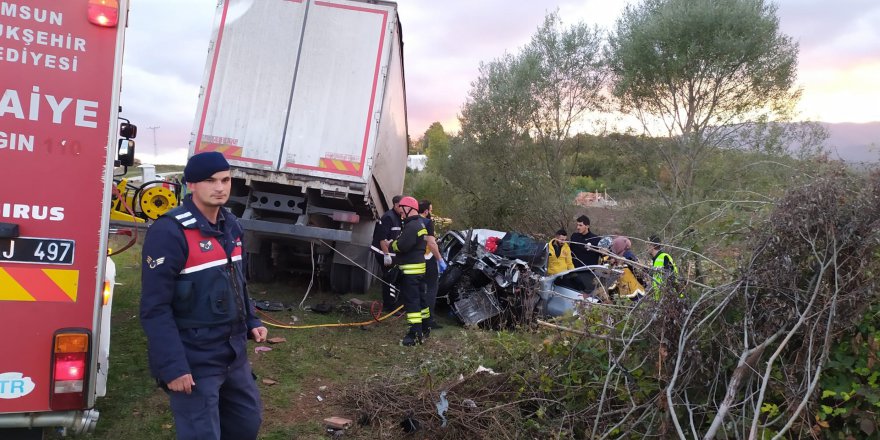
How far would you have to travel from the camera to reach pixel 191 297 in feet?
8.59

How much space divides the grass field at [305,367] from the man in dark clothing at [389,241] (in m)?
0.54

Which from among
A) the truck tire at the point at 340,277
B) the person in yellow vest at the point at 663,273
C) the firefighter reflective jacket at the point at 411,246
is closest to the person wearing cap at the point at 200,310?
the person in yellow vest at the point at 663,273

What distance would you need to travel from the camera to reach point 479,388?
4320 mm

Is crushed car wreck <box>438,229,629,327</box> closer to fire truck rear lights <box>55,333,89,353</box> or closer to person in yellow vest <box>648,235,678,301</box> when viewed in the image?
person in yellow vest <box>648,235,678,301</box>

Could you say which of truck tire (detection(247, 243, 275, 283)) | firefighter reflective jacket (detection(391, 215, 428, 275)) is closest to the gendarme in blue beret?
firefighter reflective jacket (detection(391, 215, 428, 275))

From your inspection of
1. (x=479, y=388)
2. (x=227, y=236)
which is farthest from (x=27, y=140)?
(x=479, y=388)

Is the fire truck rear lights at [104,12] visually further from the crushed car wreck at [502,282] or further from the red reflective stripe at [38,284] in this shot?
the crushed car wreck at [502,282]

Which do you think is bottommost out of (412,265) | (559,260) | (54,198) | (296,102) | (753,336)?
(412,265)

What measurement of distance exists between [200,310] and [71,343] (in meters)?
0.56

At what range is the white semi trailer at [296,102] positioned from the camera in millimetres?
7047

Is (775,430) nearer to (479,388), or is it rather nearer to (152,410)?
(479,388)

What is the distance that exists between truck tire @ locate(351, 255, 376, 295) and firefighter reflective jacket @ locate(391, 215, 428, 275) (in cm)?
195

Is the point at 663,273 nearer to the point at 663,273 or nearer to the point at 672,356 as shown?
the point at 663,273

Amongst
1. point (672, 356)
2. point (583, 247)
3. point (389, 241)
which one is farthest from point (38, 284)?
point (583, 247)
